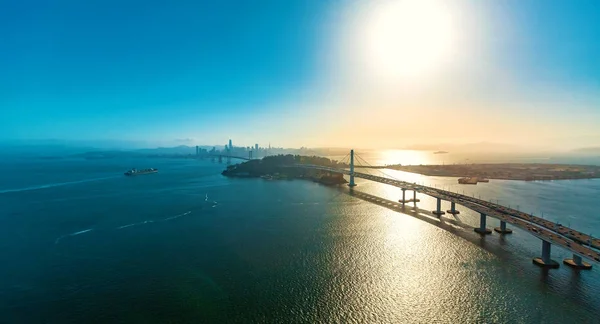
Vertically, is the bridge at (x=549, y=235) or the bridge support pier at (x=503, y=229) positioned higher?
the bridge at (x=549, y=235)

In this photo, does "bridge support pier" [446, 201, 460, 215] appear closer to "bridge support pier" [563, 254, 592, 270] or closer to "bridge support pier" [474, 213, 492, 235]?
"bridge support pier" [474, 213, 492, 235]

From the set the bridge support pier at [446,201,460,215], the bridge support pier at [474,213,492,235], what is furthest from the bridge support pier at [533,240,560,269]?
the bridge support pier at [446,201,460,215]

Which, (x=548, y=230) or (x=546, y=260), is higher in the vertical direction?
(x=548, y=230)

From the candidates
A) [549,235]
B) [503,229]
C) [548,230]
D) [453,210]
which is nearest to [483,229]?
[503,229]

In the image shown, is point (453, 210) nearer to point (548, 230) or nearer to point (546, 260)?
point (548, 230)

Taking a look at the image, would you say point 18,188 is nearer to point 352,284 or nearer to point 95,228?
point 95,228

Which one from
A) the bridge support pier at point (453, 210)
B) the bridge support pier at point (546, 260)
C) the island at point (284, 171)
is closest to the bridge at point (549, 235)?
the bridge support pier at point (546, 260)

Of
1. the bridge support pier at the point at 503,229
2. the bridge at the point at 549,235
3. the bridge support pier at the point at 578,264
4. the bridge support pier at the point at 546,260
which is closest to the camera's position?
the bridge at the point at 549,235

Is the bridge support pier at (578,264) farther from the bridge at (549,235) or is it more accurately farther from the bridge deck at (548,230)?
the bridge deck at (548,230)
